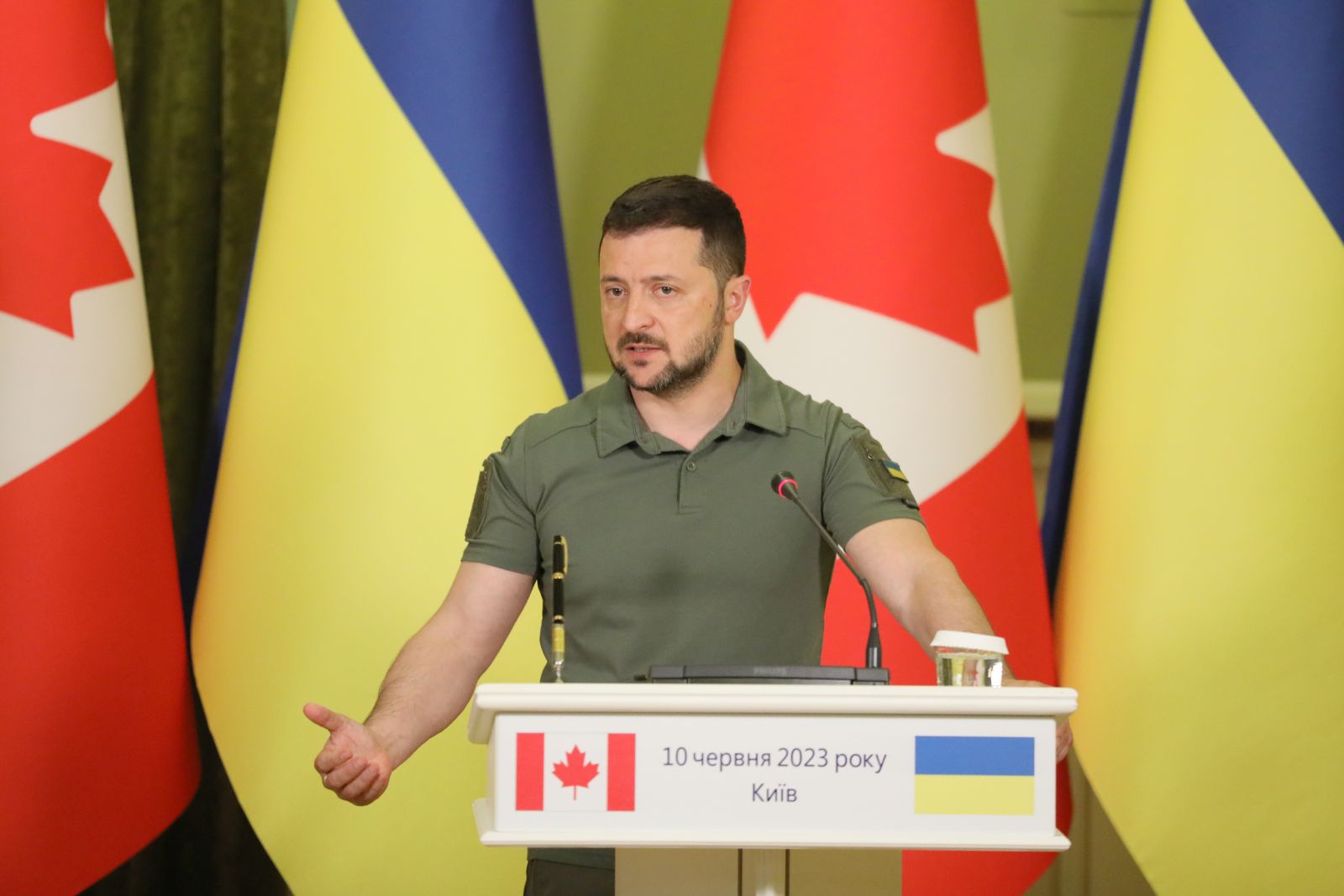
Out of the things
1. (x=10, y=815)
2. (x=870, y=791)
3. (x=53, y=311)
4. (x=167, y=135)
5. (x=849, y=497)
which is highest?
(x=167, y=135)

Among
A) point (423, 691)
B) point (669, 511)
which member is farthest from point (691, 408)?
point (423, 691)

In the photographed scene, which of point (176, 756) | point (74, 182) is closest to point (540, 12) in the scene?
point (74, 182)

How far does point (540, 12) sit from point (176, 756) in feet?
5.51

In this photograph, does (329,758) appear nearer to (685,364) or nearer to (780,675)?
(780,675)

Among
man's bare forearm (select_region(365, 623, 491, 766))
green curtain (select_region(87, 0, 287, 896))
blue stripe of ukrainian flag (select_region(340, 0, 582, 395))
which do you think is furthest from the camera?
green curtain (select_region(87, 0, 287, 896))

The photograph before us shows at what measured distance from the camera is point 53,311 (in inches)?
85.4

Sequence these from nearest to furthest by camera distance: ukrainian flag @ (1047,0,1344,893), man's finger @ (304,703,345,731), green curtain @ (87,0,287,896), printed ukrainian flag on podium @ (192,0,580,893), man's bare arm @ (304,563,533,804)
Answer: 1. man's finger @ (304,703,345,731)
2. man's bare arm @ (304,563,533,804)
3. ukrainian flag @ (1047,0,1344,893)
4. printed ukrainian flag on podium @ (192,0,580,893)
5. green curtain @ (87,0,287,896)

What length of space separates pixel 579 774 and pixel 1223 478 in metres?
1.41

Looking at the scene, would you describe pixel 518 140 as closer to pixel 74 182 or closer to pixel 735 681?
pixel 74 182

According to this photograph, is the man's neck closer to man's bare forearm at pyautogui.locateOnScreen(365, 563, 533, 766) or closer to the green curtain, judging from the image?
man's bare forearm at pyautogui.locateOnScreen(365, 563, 533, 766)

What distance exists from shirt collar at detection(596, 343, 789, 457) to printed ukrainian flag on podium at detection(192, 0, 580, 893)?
1.76ft

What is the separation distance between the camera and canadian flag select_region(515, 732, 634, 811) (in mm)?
1023

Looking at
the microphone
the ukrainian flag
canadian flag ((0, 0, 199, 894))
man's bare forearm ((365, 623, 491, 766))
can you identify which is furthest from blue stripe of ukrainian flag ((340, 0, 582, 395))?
the microphone

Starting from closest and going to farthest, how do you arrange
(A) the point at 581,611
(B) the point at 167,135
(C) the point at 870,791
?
1. (C) the point at 870,791
2. (A) the point at 581,611
3. (B) the point at 167,135
